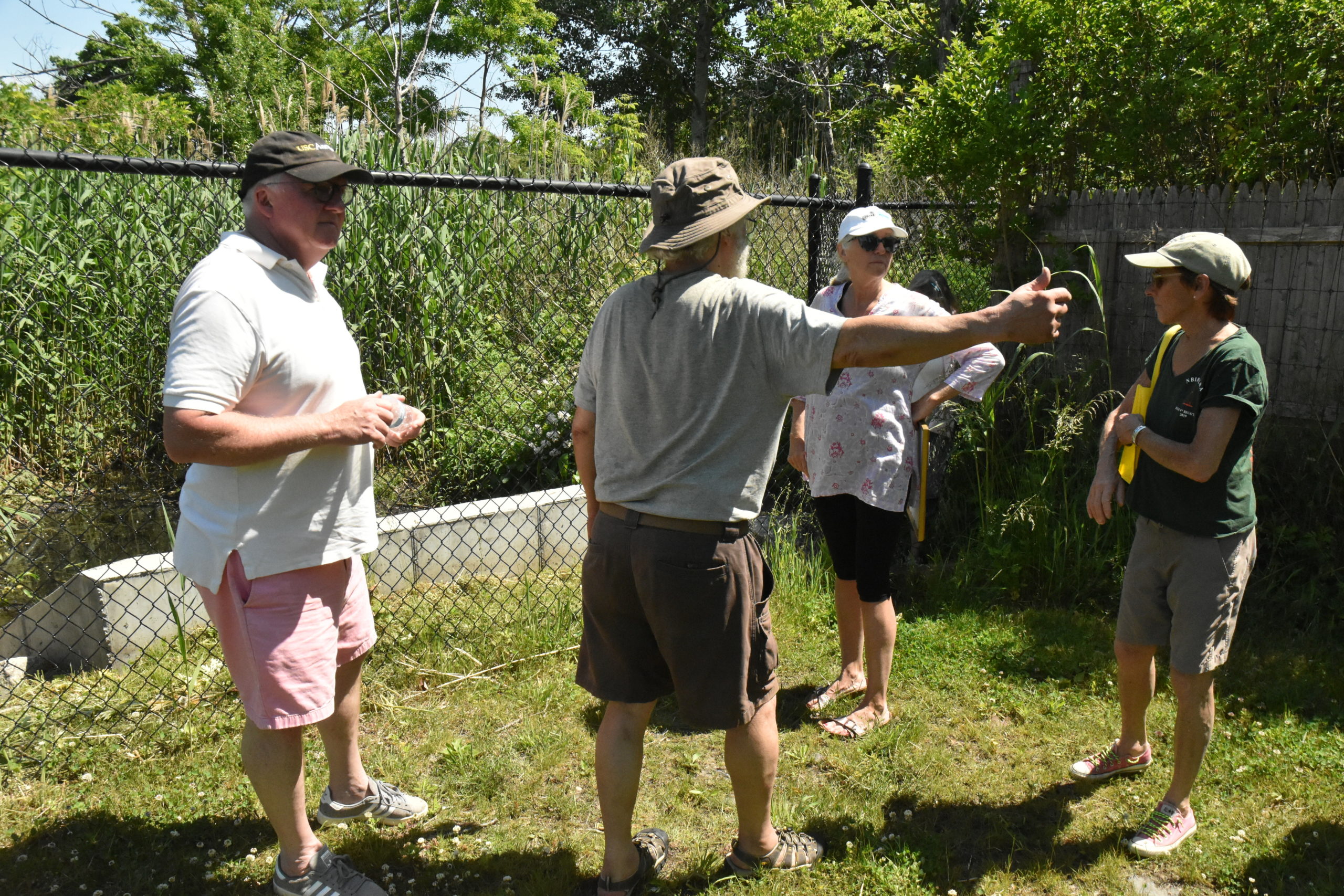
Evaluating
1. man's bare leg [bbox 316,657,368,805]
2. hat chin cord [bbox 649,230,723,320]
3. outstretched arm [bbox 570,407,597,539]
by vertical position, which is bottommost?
man's bare leg [bbox 316,657,368,805]

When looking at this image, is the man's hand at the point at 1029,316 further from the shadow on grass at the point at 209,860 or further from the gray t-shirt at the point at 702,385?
the shadow on grass at the point at 209,860

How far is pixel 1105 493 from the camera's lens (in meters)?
2.71

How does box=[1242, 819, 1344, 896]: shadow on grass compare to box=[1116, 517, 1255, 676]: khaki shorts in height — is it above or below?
below

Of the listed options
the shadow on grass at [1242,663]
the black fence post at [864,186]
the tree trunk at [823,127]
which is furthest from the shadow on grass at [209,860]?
the tree trunk at [823,127]

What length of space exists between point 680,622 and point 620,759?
424mm

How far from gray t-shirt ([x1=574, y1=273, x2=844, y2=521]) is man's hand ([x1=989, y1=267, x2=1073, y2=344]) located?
12.9 inches

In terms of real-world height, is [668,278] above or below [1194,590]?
above

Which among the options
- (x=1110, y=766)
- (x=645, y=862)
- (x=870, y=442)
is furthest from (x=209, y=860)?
(x=1110, y=766)

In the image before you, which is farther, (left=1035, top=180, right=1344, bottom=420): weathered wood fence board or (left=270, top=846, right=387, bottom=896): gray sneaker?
(left=1035, top=180, right=1344, bottom=420): weathered wood fence board

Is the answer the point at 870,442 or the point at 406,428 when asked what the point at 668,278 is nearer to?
the point at 406,428

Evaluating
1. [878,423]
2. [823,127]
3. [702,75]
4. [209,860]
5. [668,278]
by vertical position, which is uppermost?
[702,75]

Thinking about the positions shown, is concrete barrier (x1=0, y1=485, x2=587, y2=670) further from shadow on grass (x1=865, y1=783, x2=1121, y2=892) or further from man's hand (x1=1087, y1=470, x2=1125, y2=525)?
man's hand (x1=1087, y1=470, x2=1125, y2=525)

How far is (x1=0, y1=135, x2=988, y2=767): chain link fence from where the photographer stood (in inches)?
145

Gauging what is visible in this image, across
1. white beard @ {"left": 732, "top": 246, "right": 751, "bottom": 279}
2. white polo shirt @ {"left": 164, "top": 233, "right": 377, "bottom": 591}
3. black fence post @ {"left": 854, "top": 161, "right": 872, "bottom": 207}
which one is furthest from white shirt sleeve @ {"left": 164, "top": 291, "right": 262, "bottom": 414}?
black fence post @ {"left": 854, "top": 161, "right": 872, "bottom": 207}
